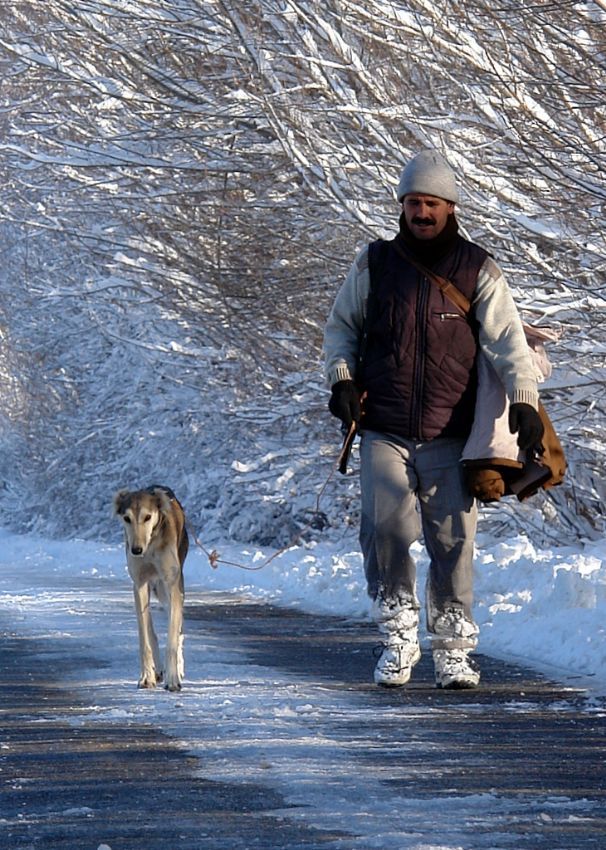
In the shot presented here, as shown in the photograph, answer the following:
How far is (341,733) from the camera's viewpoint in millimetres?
7074

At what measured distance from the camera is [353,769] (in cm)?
618

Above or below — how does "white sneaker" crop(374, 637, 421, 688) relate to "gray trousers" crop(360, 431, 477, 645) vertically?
below

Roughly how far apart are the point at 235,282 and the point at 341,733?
12760 mm

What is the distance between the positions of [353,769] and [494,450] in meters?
2.57

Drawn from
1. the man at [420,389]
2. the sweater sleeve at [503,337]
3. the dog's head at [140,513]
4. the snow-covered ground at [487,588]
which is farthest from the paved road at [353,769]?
the sweater sleeve at [503,337]

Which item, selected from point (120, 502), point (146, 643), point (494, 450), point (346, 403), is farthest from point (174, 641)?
point (494, 450)

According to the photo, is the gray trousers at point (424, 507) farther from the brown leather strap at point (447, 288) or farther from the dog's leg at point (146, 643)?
the dog's leg at point (146, 643)

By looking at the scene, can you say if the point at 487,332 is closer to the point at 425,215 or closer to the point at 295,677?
the point at 425,215

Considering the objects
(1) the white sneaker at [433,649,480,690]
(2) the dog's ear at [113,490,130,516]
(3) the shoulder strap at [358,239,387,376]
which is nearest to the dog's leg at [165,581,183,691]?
(2) the dog's ear at [113,490,130,516]

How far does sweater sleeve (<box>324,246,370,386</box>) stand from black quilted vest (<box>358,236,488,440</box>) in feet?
0.24

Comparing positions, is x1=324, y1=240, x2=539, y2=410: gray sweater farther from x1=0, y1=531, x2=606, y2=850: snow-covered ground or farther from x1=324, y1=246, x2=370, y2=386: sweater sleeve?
x1=0, y1=531, x2=606, y2=850: snow-covered ground

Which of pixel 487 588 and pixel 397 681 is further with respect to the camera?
pixel 487 588

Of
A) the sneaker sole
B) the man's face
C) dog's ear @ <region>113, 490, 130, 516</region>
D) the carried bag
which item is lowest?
the sneaker sole

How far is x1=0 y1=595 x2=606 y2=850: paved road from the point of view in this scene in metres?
5.16
